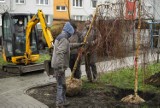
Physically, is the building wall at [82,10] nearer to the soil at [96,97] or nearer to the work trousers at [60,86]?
the soil at [96,97]

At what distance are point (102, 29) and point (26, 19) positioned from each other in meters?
6.37

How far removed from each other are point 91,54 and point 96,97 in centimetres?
183

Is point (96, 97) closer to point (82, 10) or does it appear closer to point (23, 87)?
point (23, 87)

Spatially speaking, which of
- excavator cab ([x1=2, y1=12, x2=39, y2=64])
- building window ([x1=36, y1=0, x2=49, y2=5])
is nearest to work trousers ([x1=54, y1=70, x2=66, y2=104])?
excavator cab ([x1=2, y1=12, x2=39, y2=64])

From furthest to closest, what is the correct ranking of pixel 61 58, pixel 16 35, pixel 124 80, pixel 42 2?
pixel 42 2, pixel 16 35, pixel 124 80, pixel 61 58

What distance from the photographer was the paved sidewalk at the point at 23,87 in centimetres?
931

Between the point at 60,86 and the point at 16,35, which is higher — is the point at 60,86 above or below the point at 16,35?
below

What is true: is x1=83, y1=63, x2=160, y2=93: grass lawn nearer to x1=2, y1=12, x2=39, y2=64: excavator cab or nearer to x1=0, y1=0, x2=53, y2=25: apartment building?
x1=2, y1=12, x2=39, y2=64: excavator cab

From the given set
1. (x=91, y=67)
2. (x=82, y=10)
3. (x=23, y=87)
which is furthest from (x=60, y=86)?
(x=82, y=10)

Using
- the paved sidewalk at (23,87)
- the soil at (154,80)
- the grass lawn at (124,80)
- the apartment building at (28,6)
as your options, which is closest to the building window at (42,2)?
the apartment building at (28,6)

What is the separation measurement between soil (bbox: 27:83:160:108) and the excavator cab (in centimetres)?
390

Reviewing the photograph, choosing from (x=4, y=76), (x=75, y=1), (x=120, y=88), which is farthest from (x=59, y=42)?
(x=75, y=1)

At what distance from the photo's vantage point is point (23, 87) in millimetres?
11812

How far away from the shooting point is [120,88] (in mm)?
10789
